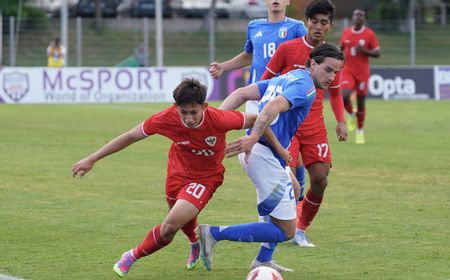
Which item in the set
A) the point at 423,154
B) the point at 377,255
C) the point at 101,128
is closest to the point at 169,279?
the point at 377,255

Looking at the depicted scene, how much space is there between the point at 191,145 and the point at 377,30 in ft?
102

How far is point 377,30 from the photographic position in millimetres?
37875

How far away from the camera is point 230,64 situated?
10.2m

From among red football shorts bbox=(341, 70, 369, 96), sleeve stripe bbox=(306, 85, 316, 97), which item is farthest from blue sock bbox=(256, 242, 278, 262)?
red football shorts bbox=(341, 70, 369, 96)

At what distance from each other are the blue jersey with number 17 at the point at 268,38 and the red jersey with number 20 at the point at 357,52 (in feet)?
31.0

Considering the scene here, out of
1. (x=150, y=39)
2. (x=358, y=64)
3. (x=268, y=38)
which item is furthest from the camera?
(x=150, y=39)

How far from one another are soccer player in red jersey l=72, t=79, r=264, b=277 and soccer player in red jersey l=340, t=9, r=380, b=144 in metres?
11.5

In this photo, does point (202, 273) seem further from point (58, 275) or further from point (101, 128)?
point (101, 128)

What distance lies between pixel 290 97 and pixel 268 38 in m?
2.85

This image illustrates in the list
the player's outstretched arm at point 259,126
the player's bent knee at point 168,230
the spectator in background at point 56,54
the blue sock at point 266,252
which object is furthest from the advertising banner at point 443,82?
the player's bent knee at point 168,230

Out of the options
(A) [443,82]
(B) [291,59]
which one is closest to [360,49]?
(B) [291,59]

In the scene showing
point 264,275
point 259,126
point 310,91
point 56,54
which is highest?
point 310,91

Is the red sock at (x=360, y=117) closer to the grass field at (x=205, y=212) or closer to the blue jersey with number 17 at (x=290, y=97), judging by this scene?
the grass field at (x=205, y=212)

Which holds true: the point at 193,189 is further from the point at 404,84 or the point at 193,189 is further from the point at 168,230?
the point at 404,84
